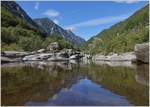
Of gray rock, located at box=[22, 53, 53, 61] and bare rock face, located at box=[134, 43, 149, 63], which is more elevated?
bare rock face, located at box=[134, 43, 149, 63]

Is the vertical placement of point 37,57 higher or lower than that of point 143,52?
lower

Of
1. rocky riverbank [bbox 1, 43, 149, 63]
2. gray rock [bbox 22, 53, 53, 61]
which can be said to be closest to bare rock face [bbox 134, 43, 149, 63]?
rocky riverbank [bbox 1, 43, 149, 63]

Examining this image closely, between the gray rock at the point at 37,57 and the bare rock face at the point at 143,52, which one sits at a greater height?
the bare rock face at the point at 143,52

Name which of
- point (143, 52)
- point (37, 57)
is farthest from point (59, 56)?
point (143, 52)

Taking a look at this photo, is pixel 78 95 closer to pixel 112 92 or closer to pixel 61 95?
pixel 61 95

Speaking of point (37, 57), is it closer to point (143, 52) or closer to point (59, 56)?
point (59, 56)

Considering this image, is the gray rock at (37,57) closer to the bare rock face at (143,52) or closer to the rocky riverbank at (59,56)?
the rocky riverbank at (59,56)

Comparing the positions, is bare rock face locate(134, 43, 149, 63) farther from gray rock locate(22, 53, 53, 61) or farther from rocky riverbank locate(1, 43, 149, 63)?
gray rock locate(22, 53, 53, 61)

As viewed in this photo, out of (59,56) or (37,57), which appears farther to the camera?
(59,56)

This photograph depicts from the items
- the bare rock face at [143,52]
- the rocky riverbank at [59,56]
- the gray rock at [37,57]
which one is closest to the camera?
the bare rock face at [143,52]

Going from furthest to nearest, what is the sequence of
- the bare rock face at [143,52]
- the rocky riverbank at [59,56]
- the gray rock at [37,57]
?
the gray rock at [37,57], the rocky riverbank at [59,56], the bare rock face at [143,52]

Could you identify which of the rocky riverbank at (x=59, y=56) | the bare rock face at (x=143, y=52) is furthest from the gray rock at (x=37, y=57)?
the bare rock face at (x=143, y=52)

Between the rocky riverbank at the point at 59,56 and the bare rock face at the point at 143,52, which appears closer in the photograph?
the bare rock face at the point at 143,52

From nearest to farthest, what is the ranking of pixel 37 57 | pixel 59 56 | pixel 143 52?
pixel 143 52, pixel 37 57, pixel 59 56
